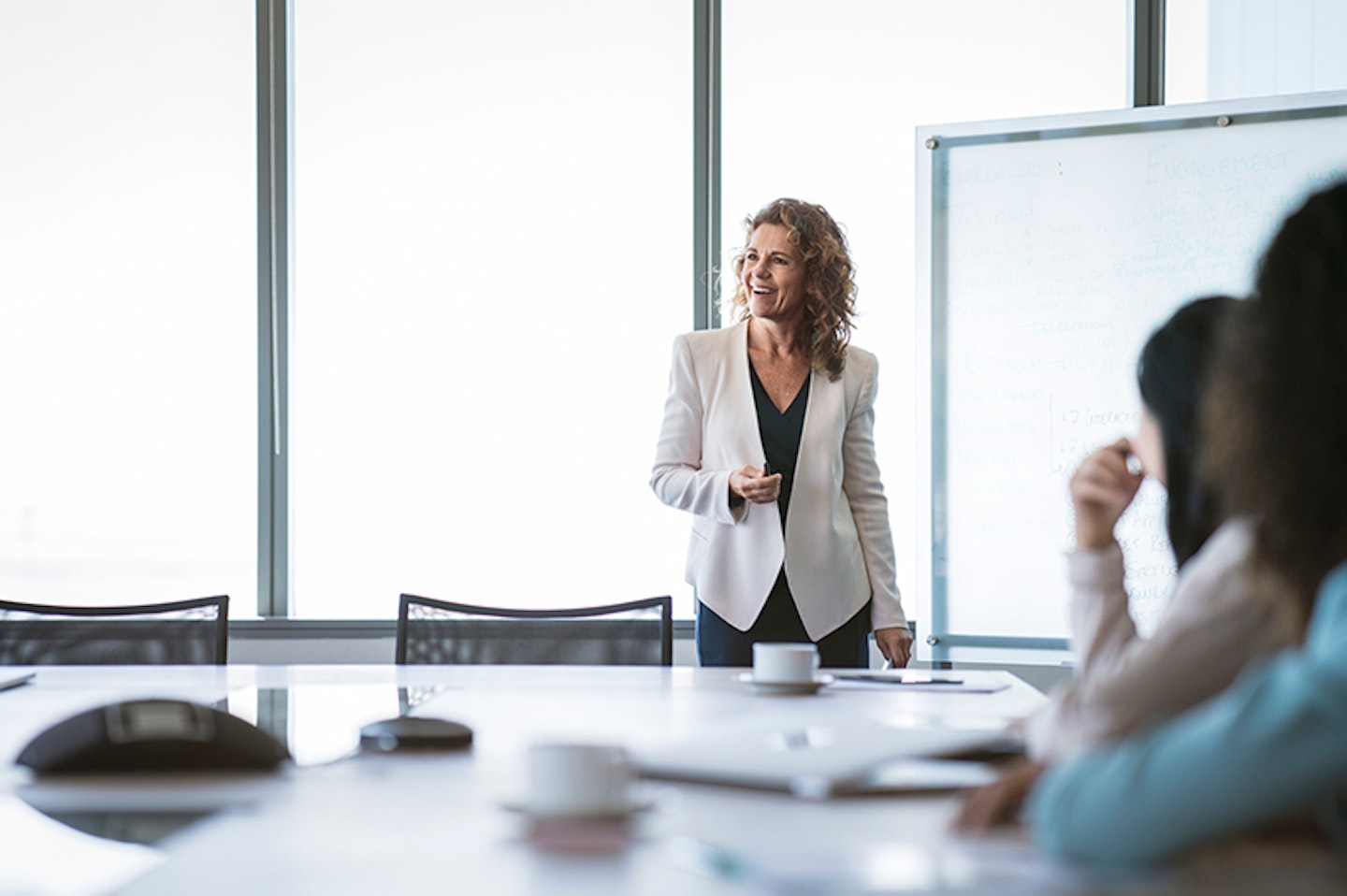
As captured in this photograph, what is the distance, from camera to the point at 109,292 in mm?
4359

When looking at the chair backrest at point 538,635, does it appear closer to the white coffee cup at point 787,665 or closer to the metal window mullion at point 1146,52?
the white coffee cup at point 787,665

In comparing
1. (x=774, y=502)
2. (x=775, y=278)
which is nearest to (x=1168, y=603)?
(x=774, y=502)

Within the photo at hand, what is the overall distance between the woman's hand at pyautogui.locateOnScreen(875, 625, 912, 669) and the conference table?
4.20ft

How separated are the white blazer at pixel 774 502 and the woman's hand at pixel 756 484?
0.06 metres

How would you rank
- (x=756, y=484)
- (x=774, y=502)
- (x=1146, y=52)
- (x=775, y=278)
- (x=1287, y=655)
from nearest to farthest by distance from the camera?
(x=1287, y=655) → (x=756, y=484) → (x=774, y=502) → (x=775, y=278) → (x=1146, y=52)

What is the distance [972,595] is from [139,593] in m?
2.68

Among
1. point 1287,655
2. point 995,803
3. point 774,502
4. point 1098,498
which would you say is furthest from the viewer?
point 774,502

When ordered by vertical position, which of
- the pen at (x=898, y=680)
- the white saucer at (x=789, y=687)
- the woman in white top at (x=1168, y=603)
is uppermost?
the woman in white top at (x=1168, y=603)

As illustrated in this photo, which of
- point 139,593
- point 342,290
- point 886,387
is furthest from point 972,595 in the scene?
point 139,593

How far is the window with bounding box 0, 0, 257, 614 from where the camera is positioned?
14.3 ft

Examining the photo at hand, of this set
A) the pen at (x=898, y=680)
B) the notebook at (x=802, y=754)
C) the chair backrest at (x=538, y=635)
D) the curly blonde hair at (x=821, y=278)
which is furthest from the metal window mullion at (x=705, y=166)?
the notebook at (x=802, y=754)

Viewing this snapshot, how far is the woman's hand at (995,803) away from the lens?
1.04 metres

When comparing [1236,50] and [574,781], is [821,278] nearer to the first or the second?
[1236,50]

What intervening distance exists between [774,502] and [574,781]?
1950 mm
